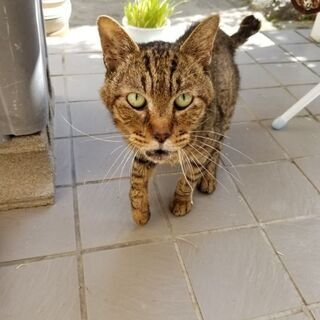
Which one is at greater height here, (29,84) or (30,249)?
(29,84)

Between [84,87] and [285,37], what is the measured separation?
1.80 metres

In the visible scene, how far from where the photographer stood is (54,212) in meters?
1.44

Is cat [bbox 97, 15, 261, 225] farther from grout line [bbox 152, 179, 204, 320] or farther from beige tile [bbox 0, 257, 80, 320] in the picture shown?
beige tile [bbox 0, 257, 80, 320]

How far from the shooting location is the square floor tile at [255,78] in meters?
2.34

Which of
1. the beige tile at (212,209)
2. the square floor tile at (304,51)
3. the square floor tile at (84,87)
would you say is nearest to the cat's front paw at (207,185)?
the beige tile at (212,209)

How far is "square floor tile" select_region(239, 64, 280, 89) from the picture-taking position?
2.34m

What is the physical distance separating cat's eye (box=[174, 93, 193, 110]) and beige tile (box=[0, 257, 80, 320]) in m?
0.66

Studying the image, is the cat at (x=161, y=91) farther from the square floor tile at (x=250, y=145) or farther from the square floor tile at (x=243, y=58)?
the square floor tile at (x=243, y=58)

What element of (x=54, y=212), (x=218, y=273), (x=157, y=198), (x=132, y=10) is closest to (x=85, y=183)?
(x=54, y=212)

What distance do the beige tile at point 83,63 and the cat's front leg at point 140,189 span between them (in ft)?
4.13

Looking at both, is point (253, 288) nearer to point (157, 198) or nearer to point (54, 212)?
point (157, 198)

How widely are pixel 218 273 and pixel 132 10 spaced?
2.00 metres

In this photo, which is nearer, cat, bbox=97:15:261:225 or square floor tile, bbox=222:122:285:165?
cat, bbox=97:15:261:225

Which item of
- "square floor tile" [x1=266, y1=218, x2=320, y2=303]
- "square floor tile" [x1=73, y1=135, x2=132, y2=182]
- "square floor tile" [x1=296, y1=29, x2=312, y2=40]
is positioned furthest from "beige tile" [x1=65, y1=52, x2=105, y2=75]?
"square floor tile" [x1=296, y1=29, x2=312, y2=40]
